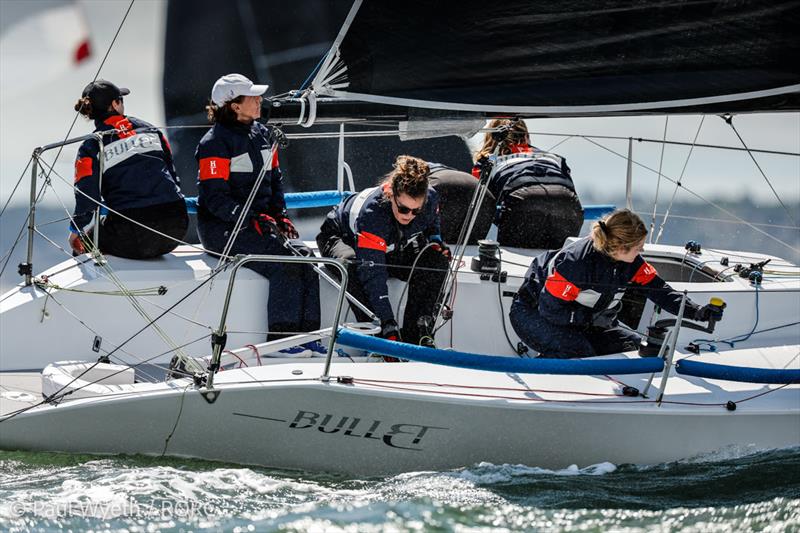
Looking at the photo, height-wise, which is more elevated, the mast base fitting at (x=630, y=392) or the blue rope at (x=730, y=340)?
the blue rope at (x=730, y=340)

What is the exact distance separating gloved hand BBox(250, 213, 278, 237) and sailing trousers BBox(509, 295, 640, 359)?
104 cm

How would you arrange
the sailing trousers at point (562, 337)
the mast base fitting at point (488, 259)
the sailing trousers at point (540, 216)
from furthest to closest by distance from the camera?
the sailing trousers at point (540, 216) < the mast base fitting at point (488, 259) < the sailing trousers at point (562, 337)

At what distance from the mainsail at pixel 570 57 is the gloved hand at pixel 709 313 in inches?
29.0

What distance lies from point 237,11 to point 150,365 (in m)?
Answer: 4.17

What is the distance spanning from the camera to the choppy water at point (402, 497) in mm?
2951

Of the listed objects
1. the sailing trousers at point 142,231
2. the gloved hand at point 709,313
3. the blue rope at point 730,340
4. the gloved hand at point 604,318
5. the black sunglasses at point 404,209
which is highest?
the black sunglasses at point 404,209

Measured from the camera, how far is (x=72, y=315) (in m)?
3.92

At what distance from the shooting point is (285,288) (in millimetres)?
4008

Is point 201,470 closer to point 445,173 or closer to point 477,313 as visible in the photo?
point 477,313

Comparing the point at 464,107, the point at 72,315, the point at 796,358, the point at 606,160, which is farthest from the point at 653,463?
the point at 606,160

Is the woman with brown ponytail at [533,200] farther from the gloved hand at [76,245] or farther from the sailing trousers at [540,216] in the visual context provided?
the gloved hand at [76,245]

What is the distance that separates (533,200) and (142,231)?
1758 millimetres

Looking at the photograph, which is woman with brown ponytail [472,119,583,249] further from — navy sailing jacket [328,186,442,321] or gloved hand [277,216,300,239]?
gloved hand [277,216,300,239]

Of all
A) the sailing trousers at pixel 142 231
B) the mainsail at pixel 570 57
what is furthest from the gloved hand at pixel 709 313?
the sailing trousers at pixel 142 231
